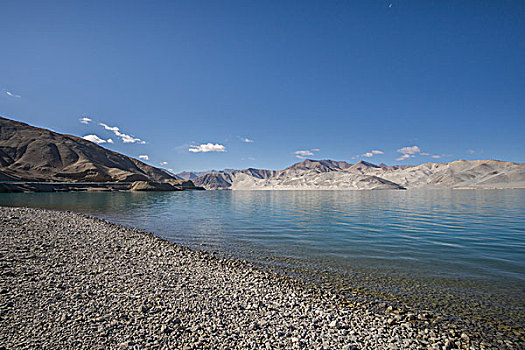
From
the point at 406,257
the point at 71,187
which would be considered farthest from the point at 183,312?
the point at 71,187

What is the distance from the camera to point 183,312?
6742 millimetres

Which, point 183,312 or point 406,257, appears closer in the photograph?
point 183,312

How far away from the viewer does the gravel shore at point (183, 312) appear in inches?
218

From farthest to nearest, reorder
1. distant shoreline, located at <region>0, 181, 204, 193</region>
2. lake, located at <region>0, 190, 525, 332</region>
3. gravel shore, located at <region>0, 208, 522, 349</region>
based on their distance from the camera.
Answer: distant shoreline, located at <region>0, 181, 204, 193</region> → lake, located at <region>0, 190, 525, 332</region> → gravel shore, located at <region>0, 208, 522, 349</region>

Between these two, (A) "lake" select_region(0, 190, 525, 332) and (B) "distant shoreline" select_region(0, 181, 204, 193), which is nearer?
(A) "lake" select_region(0, 190, 525, 332)

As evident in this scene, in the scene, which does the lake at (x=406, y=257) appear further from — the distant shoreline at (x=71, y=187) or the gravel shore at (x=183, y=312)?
the distant shoreline at (x=71, y=187)

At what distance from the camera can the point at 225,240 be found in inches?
705

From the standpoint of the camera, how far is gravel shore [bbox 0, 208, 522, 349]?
5.53 meters

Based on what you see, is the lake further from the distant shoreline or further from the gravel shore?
the distant shoreline

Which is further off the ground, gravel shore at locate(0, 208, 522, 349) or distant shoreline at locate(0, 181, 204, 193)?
distant shoreline at locate(0, 181, 204, 193)

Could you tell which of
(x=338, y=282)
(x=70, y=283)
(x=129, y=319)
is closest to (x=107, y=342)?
(x=129, y=319)

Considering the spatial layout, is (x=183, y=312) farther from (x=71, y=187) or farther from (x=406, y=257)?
(x=71, y=187)

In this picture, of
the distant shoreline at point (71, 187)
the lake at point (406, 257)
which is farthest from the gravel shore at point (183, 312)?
the distant shoreline at point (71, 187)

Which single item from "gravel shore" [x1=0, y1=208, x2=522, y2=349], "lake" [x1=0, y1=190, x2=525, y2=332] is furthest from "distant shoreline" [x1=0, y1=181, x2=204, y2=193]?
"gravel shore" [x1=0, y1=208, x2=522, y2=349]
